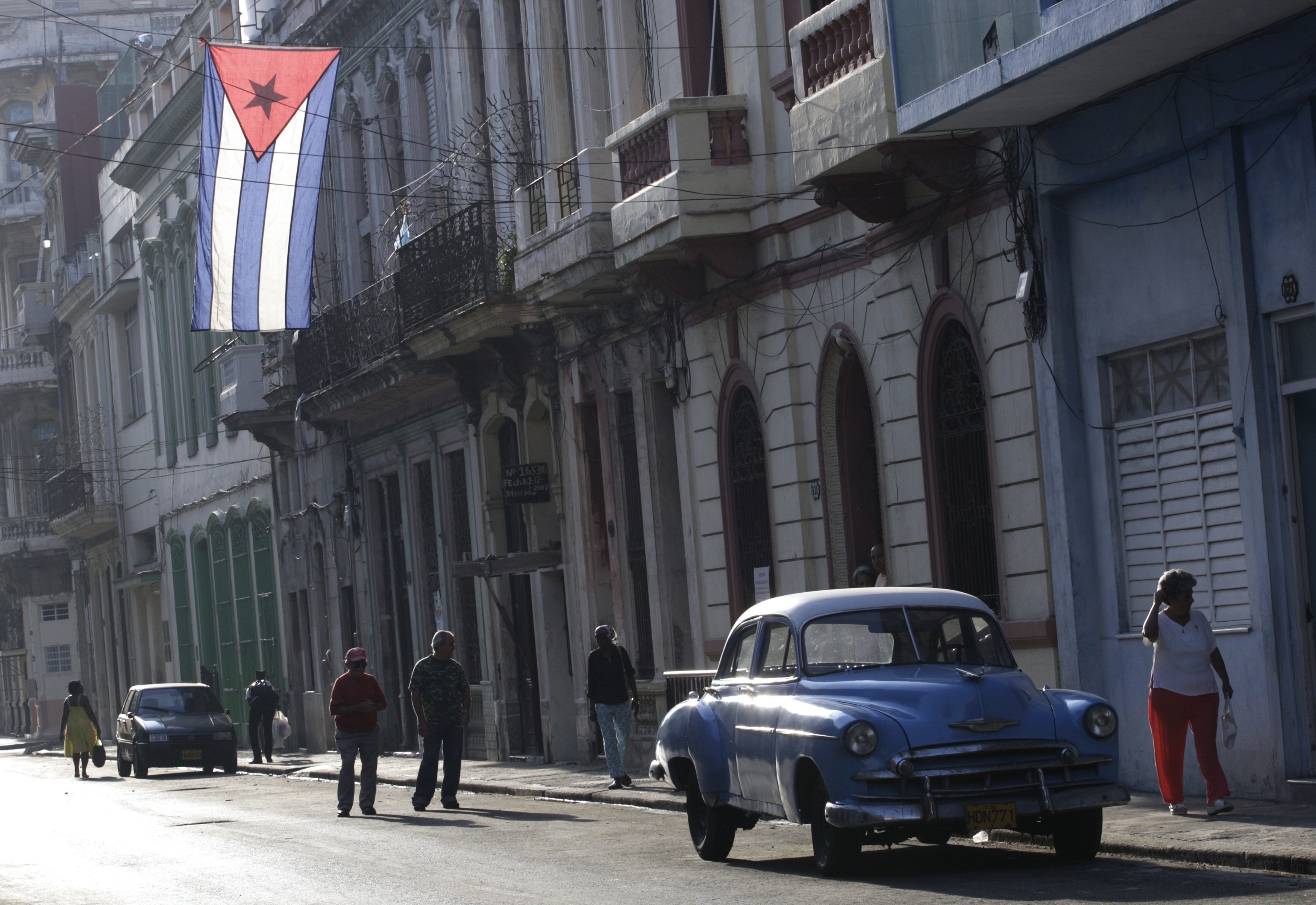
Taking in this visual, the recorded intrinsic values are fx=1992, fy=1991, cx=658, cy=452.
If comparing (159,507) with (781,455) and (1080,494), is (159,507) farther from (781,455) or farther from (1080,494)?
(1080,494)

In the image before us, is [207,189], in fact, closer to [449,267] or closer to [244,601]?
[449,267]

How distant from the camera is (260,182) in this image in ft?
80.4

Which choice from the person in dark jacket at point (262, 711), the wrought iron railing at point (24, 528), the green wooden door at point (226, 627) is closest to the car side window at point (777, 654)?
the person in dark jacket at point (262, 711)

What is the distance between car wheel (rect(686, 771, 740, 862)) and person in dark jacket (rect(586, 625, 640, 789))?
7355 mm

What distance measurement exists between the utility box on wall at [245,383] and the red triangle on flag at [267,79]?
1358cm

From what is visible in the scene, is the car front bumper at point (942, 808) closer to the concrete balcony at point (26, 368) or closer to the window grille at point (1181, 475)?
the window grille at point (1181, 475)

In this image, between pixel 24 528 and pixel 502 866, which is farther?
pixel 24 528

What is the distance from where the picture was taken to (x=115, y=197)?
5156cm

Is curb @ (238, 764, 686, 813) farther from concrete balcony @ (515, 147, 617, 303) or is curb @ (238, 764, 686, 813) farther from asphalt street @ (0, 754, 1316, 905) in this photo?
concrete balcony @ (515, 147, 617, 303)

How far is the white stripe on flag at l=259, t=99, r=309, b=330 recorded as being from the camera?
2380cm

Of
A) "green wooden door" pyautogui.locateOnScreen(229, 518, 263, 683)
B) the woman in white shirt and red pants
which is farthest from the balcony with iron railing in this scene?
the woman in white shirt and red pants

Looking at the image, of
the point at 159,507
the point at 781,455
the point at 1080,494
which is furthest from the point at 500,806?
the point at 159,507

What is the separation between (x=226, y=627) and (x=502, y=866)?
32106 millimetres

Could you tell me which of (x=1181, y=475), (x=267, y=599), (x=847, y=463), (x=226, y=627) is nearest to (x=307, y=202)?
(x=847, y=463)
